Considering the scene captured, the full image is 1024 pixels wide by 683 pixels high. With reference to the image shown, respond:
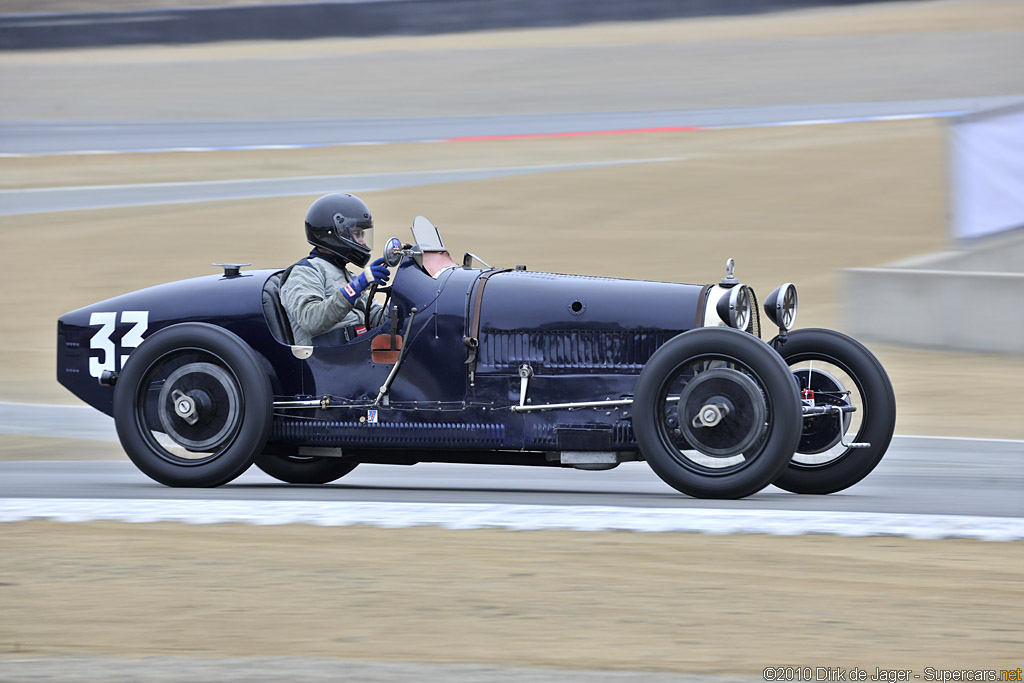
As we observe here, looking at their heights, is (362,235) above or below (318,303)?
above

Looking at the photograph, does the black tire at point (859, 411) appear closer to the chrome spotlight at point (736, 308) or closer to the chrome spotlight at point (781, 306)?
the chrome spotlight at point (781, 306)

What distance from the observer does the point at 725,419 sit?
6.66 meters

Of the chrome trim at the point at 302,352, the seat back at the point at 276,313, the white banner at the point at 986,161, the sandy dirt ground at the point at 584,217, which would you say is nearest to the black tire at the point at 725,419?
the chrome trim at the point at 302,352

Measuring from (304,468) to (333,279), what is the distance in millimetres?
1250

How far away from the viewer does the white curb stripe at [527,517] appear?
6.16 meters

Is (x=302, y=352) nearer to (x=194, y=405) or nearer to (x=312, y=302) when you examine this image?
(x=312, y=302)

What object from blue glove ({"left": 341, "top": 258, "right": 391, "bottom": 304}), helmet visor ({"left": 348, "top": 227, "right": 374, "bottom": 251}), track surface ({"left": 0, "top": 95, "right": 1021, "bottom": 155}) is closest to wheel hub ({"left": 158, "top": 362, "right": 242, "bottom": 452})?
blue glove ({"left": 341, "top": 258, "right": 391, "bottom": 304})

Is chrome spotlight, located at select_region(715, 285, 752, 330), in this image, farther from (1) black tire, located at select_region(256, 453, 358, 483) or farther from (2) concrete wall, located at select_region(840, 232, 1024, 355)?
(2) concrete wall, located at select_region(840, 232, 1024, 355)

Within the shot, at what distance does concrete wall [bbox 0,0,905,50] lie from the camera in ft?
117

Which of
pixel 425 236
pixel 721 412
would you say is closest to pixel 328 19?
pixel 425 236

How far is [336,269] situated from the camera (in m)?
7.78

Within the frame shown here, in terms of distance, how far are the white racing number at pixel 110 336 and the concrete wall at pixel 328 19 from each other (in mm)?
28958

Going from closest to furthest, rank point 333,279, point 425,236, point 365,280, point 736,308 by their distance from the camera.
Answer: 1. point 736,308
2. point 365,280
3. point 425,236
4. point 333,279

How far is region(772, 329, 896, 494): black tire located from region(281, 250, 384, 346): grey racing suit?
2.17m
